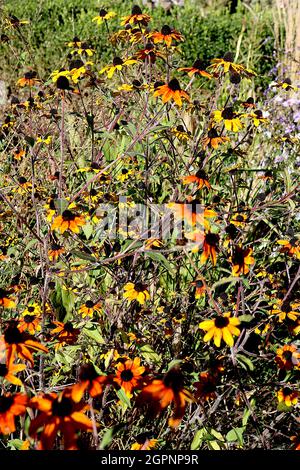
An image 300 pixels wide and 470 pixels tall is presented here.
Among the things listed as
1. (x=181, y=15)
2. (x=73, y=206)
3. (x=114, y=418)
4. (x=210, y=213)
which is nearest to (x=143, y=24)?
(x=73, y=206)

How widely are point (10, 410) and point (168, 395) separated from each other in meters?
0.32

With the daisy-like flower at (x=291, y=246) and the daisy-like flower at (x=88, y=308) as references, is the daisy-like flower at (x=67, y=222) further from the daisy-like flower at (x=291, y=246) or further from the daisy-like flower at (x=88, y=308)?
the daisy-like flower at (x=291, y=246)

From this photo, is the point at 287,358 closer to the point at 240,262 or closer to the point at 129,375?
the point at 240,262

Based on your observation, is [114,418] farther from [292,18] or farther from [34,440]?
[292,18]

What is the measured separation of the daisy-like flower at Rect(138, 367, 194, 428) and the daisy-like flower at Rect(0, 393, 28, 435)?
239mm

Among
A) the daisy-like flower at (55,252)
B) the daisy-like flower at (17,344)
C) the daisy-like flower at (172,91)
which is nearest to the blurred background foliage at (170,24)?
the daisy-like flower at (172,91)

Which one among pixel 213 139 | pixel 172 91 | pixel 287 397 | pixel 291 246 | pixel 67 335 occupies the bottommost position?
pixel 287 397

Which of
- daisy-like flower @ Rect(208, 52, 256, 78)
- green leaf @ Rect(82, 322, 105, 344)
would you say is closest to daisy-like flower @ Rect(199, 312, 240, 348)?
green leaf @ Rect(82, 322, 105, 344)

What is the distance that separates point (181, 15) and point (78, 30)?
4.23ft

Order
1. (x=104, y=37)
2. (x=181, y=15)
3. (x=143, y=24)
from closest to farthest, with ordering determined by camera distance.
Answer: (x=143, y=24), (x=104, y=37), (x=181, y=15)

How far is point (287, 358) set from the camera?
65.8 inches

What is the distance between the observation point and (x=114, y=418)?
192 centimetres

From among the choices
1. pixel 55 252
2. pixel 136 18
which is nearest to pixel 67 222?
pixel 55 252

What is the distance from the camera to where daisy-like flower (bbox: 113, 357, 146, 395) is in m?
1.46
